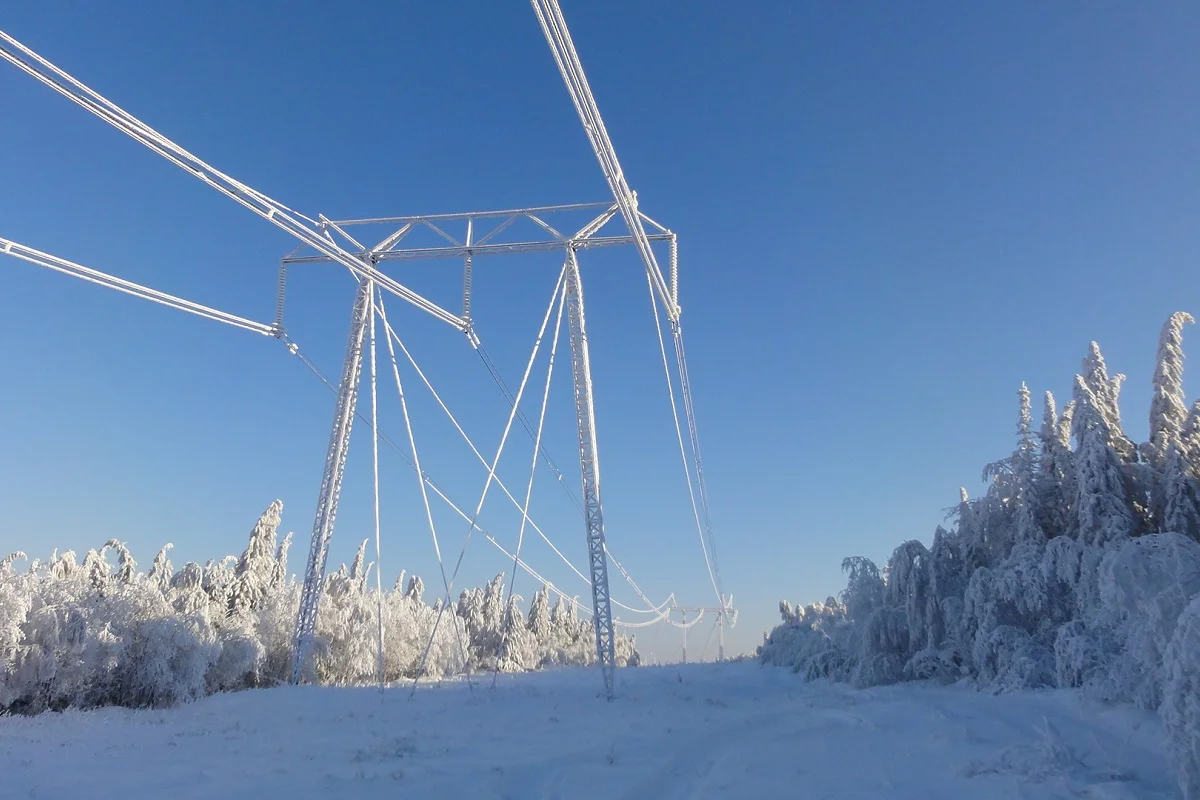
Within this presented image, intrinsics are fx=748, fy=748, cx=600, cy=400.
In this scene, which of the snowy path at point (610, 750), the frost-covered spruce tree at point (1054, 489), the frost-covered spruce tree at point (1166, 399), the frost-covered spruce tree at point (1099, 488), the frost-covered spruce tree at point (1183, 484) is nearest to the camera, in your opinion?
the snowy path at point (610, 750)

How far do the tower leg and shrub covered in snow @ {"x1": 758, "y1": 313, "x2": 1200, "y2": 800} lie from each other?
15246 millimetres

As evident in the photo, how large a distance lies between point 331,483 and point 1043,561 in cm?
1855

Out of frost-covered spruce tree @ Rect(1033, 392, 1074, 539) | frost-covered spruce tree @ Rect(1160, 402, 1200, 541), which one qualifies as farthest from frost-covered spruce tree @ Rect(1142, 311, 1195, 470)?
frost-covered spruce tree @ Rect(1033, 392, 1074, 539)

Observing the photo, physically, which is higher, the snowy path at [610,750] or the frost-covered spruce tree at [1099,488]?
the frost-covered spruce tree at [1099,488]

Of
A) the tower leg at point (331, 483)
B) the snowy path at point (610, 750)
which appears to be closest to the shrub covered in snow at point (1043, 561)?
the snowy path at point (610, 750)

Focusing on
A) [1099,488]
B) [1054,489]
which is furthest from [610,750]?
[1054,489]

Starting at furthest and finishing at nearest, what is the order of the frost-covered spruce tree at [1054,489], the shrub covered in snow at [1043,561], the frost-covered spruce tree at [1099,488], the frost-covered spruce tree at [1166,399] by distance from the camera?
the frost-covered spruce tree at [1054,489], the frost-covered spruce tree at [1166,399], the frost-covered spruce tree at [1099,488], the shrub covered in snow at [1043,561]

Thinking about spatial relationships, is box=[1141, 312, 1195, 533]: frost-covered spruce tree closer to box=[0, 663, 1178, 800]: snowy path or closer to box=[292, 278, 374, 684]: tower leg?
box=[0, 663, 1178, 800]: snowy path

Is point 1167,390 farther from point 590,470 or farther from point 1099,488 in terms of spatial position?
point 590,470

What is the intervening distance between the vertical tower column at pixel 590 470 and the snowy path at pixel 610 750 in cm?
197

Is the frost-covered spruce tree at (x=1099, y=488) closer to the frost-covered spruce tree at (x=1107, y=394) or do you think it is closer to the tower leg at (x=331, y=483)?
the frost-covered spruce tree at (x=1107, y=394)

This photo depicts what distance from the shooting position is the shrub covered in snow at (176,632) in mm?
18016

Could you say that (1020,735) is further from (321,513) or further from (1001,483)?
(321,513)

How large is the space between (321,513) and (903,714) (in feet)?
51.5
